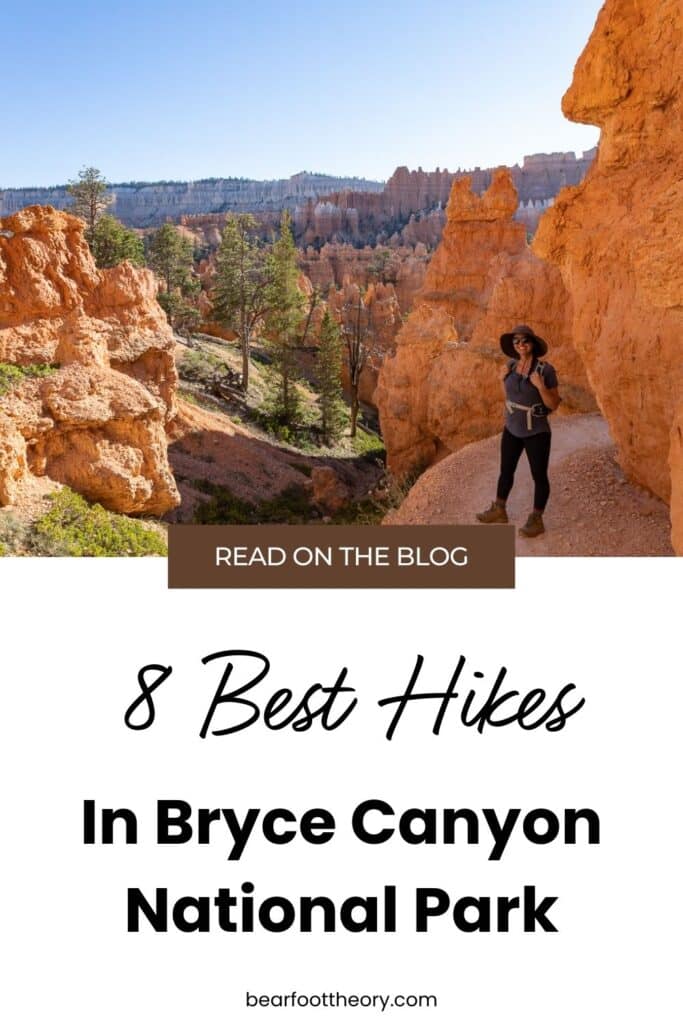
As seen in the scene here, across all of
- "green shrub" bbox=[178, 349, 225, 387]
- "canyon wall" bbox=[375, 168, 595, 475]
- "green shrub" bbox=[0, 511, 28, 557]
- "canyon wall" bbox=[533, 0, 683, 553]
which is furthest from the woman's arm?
"green shrub" bbox=[178, 349, 225, 387]

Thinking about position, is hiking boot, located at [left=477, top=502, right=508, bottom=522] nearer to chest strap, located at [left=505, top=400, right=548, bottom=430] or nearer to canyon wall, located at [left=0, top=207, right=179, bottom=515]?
chest strap, located at [left=505, top=400, right=548, bottom=430]

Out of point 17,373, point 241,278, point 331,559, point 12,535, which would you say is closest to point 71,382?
point 17,373

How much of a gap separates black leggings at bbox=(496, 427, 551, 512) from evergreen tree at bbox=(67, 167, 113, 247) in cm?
2068

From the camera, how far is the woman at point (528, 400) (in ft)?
18.5

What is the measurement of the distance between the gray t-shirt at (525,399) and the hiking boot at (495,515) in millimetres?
1055

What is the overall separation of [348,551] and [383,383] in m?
15.2

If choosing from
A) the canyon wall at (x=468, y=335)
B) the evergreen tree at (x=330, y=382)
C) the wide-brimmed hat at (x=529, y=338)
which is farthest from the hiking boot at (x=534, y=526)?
the evergreen tree at (x=330, y=382)

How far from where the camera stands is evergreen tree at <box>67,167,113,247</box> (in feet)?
76.8

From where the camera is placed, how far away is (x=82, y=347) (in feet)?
38.1

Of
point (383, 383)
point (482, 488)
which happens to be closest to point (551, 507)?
point (482, 488)

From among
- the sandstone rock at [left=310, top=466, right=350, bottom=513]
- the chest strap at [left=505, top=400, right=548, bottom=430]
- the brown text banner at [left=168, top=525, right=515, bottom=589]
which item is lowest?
the sandstone rock at [left=310, top=466, right=350, bottom=513]

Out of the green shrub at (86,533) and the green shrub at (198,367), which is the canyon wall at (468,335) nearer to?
the green shrub at (86,533)

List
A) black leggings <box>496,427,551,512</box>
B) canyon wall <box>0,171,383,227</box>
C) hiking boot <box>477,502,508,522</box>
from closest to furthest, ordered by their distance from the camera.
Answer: black leggings <box>496,427,551,512</box>, hiking boot <box>477,502,508,522</box>, canyon wall <box>0,171,383,227</box>

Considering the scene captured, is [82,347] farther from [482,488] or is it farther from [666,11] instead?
[666,11]
